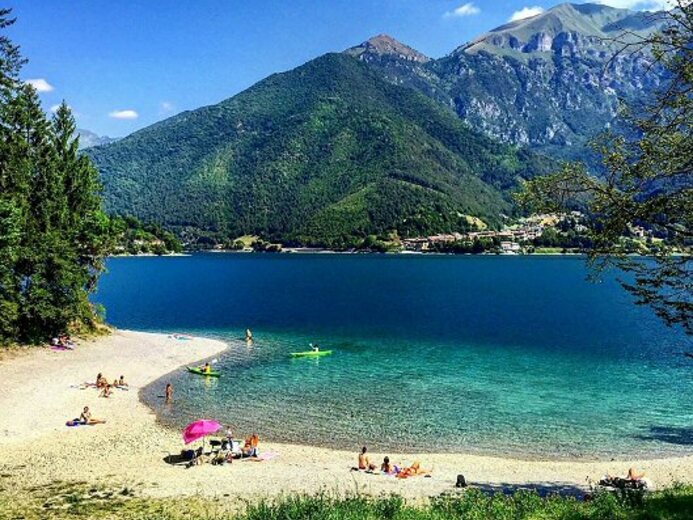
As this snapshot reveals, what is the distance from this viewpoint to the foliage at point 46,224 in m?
54.2

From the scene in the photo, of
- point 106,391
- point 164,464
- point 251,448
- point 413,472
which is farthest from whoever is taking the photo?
point 106,391

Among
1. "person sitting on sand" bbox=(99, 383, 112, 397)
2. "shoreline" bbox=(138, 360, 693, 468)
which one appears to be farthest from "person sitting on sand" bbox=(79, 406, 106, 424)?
"shoreline" bbox=(138, 360, 693, 468)

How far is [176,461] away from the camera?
104ft

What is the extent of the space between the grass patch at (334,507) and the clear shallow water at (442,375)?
14.3m

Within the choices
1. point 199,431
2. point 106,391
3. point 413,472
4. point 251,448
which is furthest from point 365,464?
point 106,391

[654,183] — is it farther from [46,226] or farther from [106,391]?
[46,226]

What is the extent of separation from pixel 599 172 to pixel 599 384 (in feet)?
144

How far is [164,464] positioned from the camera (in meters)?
31.1

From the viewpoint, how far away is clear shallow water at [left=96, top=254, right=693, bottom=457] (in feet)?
129

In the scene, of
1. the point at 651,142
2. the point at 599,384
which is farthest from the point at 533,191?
the point at 599,384

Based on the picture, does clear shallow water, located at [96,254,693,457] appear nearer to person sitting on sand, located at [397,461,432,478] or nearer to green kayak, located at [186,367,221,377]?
green kayak, located at [186,367,221,377]

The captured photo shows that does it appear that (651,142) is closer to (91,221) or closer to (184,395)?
(184,395)

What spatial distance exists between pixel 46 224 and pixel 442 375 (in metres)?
46.2

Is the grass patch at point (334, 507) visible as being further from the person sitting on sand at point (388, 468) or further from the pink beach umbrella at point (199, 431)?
the person sitting on sand at point (388, 468)
